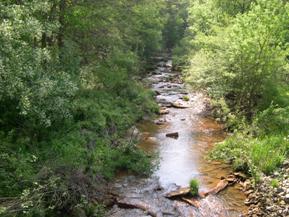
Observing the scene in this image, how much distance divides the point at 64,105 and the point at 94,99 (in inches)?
214

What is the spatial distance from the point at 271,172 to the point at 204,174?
8.32ft

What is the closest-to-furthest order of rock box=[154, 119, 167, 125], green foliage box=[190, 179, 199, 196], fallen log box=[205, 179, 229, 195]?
green foliage box=[190, 179, 199, 196]
fallen log box=[205, 179, 229, 195]
rock box=[154, 119, 167, 125]

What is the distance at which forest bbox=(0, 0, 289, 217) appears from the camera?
32.1 ft

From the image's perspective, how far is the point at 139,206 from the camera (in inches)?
474

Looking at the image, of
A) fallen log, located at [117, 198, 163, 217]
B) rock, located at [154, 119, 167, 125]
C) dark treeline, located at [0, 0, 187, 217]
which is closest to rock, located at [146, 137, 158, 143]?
dark treeline, located at [0, 0, 187, 217]

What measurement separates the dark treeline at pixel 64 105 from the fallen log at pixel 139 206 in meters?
0.93

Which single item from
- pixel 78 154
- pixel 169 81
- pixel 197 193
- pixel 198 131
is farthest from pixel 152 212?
pixel 169 81

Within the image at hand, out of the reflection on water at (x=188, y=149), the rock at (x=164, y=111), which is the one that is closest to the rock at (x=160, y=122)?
the reflection on water at (x=188, y=149)

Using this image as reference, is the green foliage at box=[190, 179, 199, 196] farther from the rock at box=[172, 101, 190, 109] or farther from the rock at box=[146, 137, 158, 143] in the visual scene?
the rock at box=[172, 101, 190, 109]

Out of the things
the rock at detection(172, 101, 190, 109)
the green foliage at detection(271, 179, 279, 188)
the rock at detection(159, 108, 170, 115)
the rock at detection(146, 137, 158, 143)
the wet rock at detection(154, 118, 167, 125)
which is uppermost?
the green foliage at detection(271, 179, 279, 188)

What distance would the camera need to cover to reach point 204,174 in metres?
14.9

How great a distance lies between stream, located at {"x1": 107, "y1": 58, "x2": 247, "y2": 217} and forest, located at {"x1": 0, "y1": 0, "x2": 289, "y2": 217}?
0.64m

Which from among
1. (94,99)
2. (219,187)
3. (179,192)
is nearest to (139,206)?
(179,192)

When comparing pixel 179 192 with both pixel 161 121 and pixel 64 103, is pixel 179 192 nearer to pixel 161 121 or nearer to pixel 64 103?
pixel 64 103
